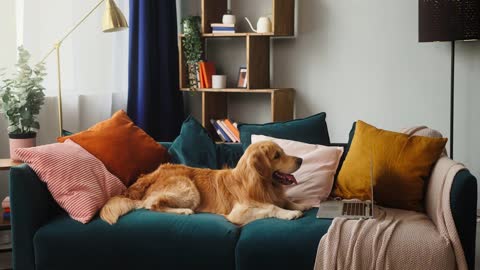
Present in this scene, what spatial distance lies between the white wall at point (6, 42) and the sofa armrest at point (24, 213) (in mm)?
1302

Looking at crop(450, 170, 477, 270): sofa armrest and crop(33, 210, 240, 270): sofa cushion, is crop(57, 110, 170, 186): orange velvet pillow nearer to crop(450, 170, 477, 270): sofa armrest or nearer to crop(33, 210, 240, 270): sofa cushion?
crop(33, 210, 240, 270): sofa cushion

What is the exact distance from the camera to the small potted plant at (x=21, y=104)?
3.83m

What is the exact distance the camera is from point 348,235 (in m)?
2.76

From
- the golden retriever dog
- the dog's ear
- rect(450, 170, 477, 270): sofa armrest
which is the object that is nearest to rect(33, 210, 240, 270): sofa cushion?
the golden retriever dog

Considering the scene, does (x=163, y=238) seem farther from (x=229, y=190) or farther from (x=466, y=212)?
(x=466, y=212)

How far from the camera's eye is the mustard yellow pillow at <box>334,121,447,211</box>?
3.12m

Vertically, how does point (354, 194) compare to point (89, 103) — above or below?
below

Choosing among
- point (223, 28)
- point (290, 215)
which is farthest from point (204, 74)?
point (290, 215)

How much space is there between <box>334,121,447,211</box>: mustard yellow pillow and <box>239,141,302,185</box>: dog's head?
30 centimetres

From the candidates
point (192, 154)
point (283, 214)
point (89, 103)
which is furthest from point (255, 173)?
point (89, 103)

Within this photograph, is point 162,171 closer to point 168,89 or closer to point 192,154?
point 192,154

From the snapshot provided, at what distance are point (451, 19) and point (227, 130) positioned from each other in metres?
1.71

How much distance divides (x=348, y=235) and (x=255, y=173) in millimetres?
596

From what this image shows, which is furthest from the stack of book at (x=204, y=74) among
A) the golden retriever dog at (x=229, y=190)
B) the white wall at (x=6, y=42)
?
the golden retriever dog at (x=229, y=190)
